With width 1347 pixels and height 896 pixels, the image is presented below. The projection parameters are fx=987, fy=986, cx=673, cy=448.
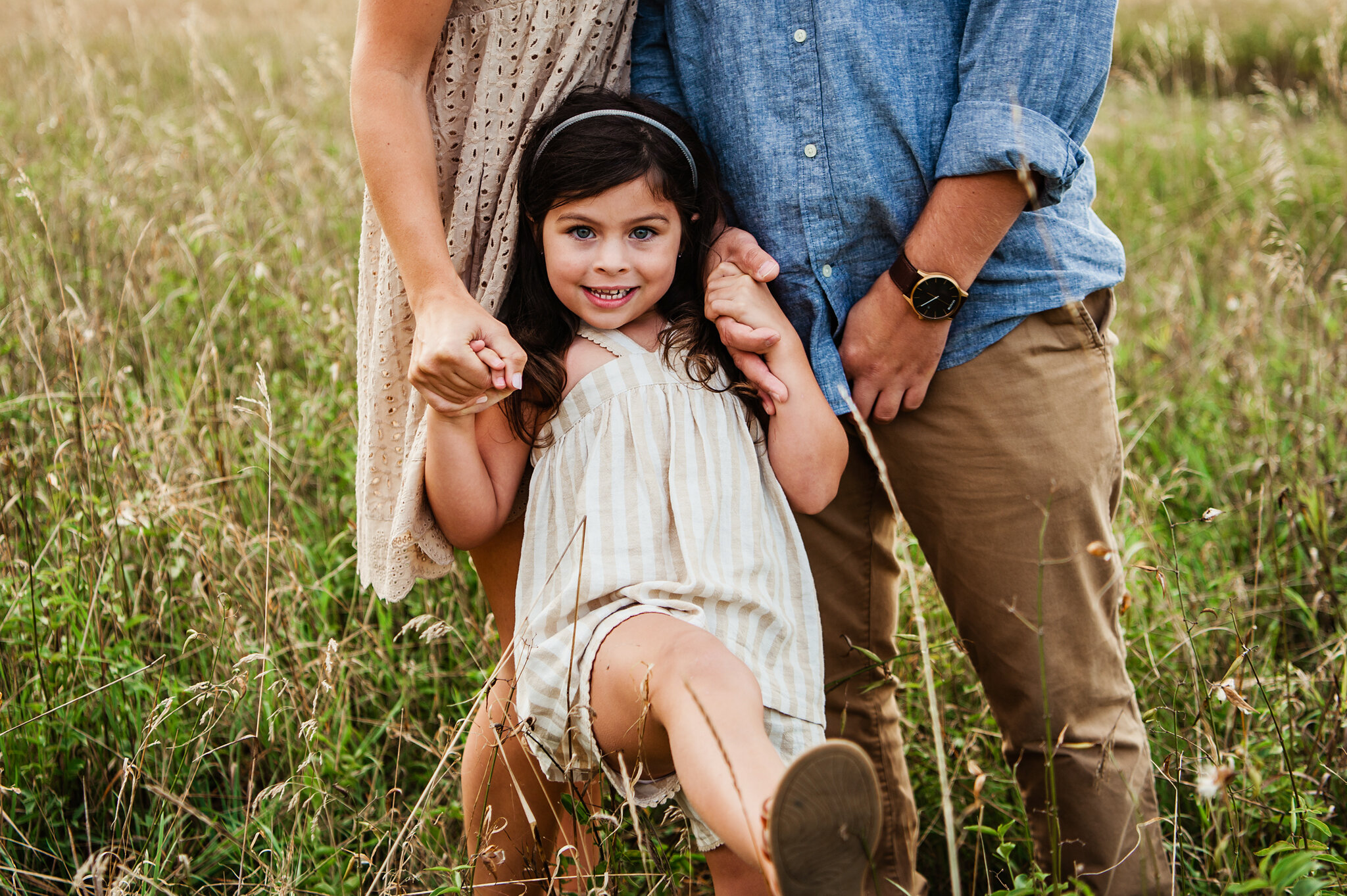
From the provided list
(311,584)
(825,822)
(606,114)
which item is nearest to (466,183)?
(606,114)

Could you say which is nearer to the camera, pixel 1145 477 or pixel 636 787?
pixel 636 787

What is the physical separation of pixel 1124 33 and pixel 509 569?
1126 centimetres

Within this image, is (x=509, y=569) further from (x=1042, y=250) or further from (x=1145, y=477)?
(x=1145, y=477)

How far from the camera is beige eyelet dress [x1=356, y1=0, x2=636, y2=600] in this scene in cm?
165

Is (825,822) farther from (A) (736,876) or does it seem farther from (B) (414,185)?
(B) (414,185)

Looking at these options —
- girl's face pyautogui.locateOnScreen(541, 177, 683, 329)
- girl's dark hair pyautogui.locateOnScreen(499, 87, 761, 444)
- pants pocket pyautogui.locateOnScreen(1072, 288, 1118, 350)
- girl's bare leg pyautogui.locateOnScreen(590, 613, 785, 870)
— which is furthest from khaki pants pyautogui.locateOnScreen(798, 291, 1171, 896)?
girl's bare leg pyautogui.locateOnScreen(590, 613, 785, 870)

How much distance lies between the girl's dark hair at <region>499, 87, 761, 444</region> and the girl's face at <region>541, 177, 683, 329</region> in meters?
0.02

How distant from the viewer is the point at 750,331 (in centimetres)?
166

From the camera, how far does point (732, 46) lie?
65.7 inches

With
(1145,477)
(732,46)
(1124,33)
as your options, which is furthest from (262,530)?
(1124,33)

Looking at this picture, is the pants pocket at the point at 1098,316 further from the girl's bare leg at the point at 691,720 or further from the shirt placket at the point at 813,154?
the girl's bare leg at the point at 691,720

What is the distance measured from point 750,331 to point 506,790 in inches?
36.8

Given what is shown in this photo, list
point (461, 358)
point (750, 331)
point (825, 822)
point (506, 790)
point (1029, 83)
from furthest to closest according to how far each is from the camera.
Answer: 1. point (506, 790)
2. point (750, 331)
3. point (1029, 83)
4. point (461, 358)
5. point (825, 822)

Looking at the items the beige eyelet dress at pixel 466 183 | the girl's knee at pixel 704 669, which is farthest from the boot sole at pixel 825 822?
the beige eyelet dress at pixel 466 183
